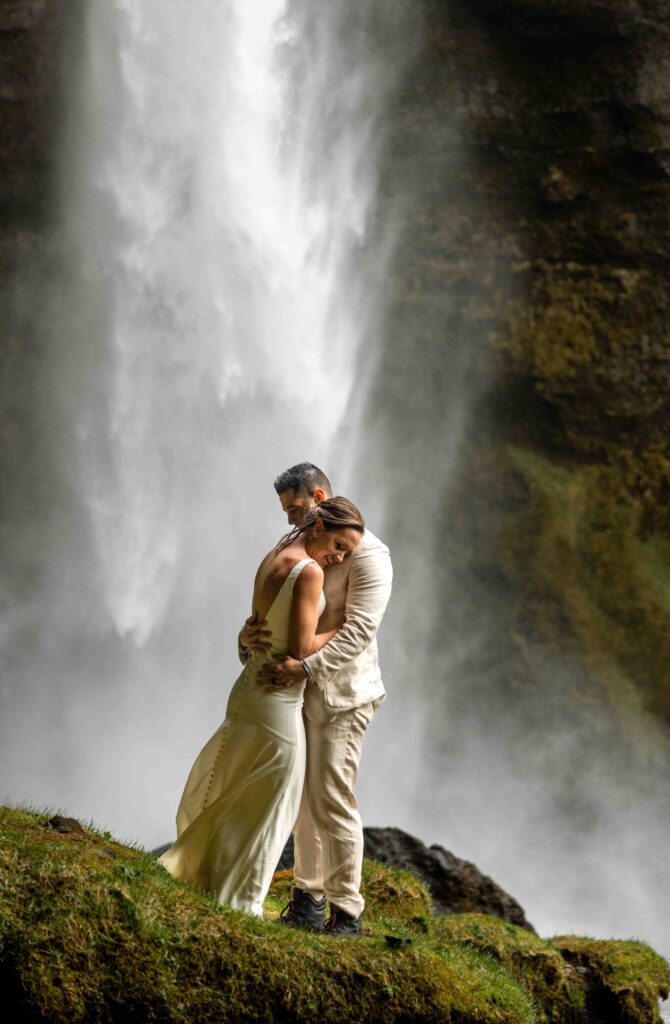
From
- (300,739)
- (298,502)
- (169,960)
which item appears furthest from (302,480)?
(169,960)

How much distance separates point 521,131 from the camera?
22.5m

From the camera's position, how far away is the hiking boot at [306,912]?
614 cm

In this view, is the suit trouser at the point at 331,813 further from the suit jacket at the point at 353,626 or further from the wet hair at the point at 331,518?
the wet hair at the point at 331,518

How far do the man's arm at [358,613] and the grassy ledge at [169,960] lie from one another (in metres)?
1.31

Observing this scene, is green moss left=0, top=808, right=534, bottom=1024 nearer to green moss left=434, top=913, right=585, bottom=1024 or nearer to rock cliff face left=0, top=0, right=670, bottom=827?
green moss left=434, top=913, right=585, bottom=1024

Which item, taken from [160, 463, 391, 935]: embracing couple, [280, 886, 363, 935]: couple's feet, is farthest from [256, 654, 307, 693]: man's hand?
[280, 886, 363, 935]: couple's feet

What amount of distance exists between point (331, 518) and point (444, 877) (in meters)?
5.24

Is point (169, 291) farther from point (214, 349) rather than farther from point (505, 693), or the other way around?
point (505, 693)

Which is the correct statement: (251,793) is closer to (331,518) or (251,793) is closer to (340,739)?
(340,739)

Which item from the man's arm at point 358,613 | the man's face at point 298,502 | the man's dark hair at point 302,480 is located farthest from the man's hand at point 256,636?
the man's dark hair at point 302,480

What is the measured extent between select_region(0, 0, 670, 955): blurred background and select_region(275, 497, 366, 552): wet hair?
12.1 metres

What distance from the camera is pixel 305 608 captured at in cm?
598

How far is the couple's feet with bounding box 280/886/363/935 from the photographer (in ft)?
20.1

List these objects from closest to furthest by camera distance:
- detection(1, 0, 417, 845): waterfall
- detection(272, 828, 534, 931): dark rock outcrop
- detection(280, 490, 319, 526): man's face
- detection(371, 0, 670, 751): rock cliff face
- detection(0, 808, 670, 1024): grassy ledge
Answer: detection(0, 808, 670, 1024): grassy ledge
detection(280, 490, 319, 526): man's face
detection(272, 828, 534, 931): dark rock outcrop
detection(1, 0, 417, 845): waterfall
detection(371, 0, 670, 751): rock cliff face
